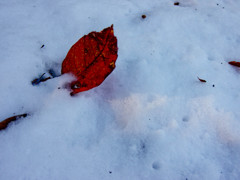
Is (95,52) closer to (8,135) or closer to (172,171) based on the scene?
(8,135)

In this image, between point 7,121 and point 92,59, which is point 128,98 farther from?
point 7,121

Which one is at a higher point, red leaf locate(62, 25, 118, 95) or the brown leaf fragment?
red leaf locate(62, 25, 118, 95)

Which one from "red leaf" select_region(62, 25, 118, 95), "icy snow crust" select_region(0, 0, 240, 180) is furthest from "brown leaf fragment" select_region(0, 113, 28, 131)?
"red leaf" select_region(62, 25, 118, 95)

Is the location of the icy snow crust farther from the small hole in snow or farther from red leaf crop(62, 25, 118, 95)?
red leaf crop(62, 25, 118, 95)

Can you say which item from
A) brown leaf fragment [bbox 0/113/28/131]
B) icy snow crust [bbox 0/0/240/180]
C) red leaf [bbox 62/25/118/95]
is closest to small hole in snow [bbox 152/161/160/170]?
icy snow crust [bbox 0/0/240/180]

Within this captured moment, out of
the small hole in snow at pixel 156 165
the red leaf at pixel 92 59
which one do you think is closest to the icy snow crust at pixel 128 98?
the small hole in snow at pixel 156 165

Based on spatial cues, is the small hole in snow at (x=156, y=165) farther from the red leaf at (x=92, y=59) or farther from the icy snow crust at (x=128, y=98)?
the red leaf at (x=92, y=59)

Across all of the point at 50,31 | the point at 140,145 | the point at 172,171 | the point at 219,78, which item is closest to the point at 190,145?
the point at 172,171
